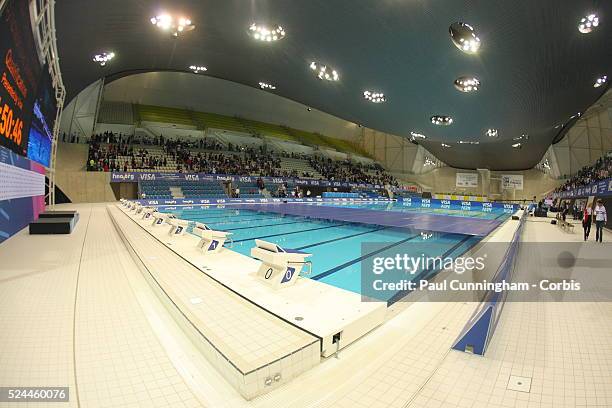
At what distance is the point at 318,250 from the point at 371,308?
3.90 m

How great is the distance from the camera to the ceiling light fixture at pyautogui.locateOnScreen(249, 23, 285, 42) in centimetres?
1059

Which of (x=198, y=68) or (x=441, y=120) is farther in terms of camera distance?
(x=198, y=68)

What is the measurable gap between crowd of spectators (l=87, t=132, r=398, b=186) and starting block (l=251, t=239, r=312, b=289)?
751 inches

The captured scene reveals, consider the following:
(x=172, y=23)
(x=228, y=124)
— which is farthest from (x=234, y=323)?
(x=228, y=124)

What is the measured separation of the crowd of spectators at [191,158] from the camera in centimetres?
1947

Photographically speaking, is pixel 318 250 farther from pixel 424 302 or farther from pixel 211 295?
pixel 211 295

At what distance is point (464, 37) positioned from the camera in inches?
340

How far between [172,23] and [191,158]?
13761 millimetres

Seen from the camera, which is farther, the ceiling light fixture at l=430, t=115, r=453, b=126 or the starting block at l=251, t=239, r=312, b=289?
the ceiling light fixture at l=430, t=115, r=453, b=126

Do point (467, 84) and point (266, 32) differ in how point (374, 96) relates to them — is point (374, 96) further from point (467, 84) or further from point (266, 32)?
point (266, 32)

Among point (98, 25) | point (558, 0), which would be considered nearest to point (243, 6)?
A: point (98, 25)

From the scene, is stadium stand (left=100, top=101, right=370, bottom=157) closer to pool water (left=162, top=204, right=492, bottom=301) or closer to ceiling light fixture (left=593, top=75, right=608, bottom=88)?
pool water (left=162, top=204, right=492, bottom=301)

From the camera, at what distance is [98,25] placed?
31.6 ft

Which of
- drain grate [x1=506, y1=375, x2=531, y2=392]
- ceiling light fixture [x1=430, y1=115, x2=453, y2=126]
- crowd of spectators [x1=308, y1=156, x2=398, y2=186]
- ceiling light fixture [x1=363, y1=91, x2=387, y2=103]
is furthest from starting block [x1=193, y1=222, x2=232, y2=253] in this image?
crowd of spectators [x1=308, y1=156, x2=398, y2=186]
